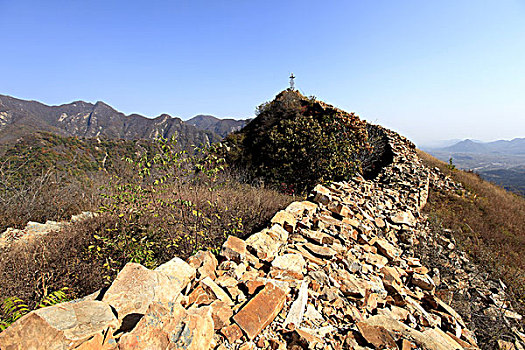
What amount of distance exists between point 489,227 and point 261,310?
351 inches

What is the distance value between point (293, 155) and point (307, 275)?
5.92 m

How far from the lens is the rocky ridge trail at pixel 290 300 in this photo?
1657 millimetres

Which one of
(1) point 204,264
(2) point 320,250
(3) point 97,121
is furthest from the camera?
(3) point 97,121

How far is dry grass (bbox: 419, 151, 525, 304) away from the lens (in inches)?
221

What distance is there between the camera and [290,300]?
2494 mm

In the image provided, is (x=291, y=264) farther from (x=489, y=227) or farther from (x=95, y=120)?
(x=95, y=120)

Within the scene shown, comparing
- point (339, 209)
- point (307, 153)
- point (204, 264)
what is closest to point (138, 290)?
point (204, 264)

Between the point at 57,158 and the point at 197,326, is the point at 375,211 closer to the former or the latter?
the point at 197,326

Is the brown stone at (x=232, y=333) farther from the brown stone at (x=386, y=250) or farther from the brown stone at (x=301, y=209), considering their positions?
the brown stone at (x=386, y=250)

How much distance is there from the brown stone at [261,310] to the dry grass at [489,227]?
5539mm

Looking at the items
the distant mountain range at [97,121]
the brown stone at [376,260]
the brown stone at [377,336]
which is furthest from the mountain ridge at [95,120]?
the brown stone at [377,336]

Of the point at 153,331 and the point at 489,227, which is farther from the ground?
the point at 153,331

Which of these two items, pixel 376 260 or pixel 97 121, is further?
pixel 97 121

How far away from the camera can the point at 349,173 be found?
8203 mm
